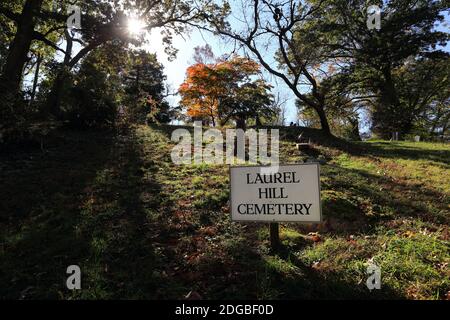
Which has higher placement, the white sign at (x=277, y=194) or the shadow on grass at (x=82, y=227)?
the white sign at (x=277, y=194)

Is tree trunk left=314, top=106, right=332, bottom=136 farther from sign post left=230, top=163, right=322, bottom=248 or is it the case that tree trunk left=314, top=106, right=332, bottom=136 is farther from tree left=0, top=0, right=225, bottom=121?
sign post left=230, top=163, right=322, bottom=248

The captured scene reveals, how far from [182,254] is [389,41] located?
59.3ft

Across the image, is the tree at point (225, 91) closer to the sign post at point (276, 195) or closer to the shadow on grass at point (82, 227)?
the shadow on grass at point (82, 227)

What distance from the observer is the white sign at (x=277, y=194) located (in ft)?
13.5

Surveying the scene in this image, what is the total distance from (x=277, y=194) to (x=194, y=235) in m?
1.51

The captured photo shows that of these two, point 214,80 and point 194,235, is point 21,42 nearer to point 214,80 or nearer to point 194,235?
point 194,235

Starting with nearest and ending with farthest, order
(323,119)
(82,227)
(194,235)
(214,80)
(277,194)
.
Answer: (277,194)
(194,235)
(82,227)
(323,119)
(214,80)

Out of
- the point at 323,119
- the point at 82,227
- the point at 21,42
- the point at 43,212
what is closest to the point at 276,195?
the point at 82,227

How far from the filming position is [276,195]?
14.0ft

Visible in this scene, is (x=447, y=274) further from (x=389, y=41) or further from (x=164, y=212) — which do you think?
(x=389, y=41)

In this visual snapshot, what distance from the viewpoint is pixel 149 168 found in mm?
8641

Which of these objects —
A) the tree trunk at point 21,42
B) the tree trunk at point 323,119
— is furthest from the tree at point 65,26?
the tree trunk at point 323,119

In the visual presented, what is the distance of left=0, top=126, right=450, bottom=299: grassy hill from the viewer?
11.9 ft
